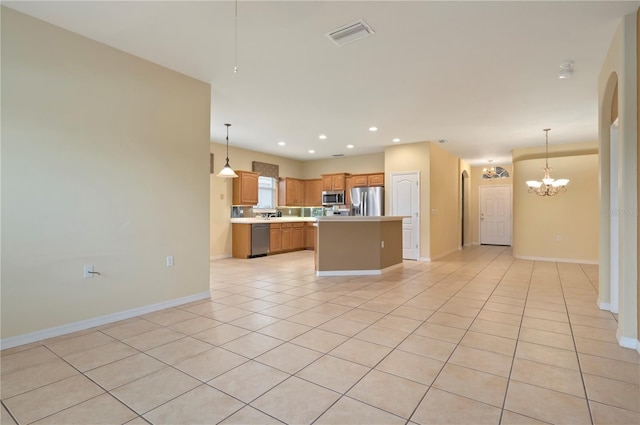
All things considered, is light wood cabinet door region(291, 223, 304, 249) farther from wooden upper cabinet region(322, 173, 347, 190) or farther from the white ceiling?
the white ceiling

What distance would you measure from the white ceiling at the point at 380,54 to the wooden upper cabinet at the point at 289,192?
3771 millimetres

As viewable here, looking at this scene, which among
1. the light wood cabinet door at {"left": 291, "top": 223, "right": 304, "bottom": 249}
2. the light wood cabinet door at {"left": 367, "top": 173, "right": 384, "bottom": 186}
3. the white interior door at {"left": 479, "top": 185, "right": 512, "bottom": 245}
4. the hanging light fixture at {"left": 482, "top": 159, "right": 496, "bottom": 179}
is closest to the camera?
the light wood cabinet door at {"left": 367, "top": 173, "right": 384, "bottom": 186}

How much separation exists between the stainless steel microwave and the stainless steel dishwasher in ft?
6.93

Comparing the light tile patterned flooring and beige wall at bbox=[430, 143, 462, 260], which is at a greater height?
beige wall at bbox=[430, 143, 462, 260]

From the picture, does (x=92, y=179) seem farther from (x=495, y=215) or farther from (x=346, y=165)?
(x=495, y=215)

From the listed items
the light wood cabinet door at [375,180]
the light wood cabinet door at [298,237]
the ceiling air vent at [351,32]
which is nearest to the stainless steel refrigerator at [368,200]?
the light wood cabinet door at [375,180]

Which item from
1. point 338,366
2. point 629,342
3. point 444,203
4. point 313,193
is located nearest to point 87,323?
point 338,366

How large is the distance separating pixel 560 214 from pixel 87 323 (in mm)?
9021

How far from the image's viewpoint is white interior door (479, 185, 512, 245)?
11.0m

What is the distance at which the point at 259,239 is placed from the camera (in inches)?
316

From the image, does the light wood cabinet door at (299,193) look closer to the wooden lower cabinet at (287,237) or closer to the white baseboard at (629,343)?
the wooden lower cabinet at (287,237)

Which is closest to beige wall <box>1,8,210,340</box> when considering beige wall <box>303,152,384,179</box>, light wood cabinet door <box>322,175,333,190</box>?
light wood cabinet door <box>322,175,333,190</box>

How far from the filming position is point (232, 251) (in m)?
8.10

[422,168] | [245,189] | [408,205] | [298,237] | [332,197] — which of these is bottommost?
[298,237]
